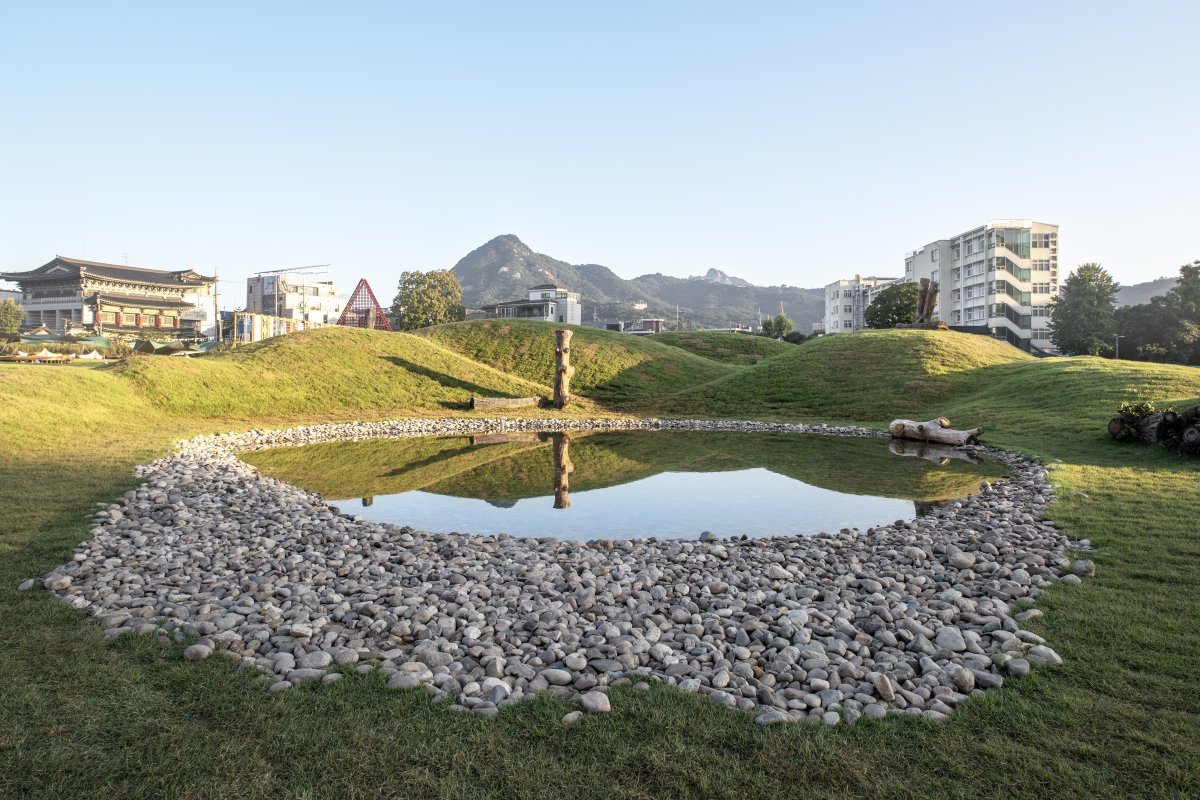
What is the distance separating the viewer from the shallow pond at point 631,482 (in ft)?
42.5

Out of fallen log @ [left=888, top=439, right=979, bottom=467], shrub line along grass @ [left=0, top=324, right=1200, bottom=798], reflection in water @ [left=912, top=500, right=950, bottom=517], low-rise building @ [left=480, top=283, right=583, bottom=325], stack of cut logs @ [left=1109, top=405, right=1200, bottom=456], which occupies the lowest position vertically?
shrub line along grass @ [left=0, top=324, right=1200, bottom=798]

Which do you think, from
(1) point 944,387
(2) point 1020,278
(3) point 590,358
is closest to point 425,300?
(3) point 590,358

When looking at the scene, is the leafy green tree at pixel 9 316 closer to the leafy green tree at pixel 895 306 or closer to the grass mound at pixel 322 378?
the grass mound at pixel 322 378

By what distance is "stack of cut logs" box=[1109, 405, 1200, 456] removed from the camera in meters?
16.4

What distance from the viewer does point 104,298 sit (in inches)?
3851

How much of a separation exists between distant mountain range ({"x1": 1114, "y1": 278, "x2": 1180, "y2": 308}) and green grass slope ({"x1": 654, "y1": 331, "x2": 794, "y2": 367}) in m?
76.8

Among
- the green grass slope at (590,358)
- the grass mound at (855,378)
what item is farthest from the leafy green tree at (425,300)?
the grass mound at (855,378)

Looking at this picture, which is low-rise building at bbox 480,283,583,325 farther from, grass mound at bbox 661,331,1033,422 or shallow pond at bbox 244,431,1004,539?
shallow pond at bbox 244,431,1004,539

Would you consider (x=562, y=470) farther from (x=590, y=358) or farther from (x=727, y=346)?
(x=727, y=346)

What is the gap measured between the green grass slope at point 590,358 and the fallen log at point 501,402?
19.1 feet

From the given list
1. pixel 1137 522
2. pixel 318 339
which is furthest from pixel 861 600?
pixel 318 339

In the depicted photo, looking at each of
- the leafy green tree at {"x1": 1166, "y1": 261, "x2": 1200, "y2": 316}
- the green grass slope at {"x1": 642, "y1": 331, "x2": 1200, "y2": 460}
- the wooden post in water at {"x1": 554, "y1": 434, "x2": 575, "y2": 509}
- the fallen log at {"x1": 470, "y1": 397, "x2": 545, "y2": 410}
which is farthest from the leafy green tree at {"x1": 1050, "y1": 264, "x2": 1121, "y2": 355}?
the wooden post in water at {"x1": 554, "y1": 434, "x2": 575, "y2": 509}

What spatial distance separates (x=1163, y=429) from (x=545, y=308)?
105 m

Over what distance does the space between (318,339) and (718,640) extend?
126ft
